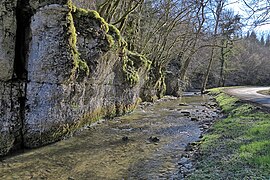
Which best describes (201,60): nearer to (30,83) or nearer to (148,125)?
(148,125)

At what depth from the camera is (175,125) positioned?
43.9 feet

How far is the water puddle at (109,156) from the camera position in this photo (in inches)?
260

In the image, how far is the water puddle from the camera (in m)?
6.61

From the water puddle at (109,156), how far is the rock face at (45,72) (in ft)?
2.39

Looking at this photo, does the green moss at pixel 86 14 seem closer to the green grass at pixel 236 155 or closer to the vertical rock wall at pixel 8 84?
the vertical rock wall at pixel 8 84

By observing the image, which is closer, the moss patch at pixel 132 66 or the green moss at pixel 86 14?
the green moss at pixel 86 14

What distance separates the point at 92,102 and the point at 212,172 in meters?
7.73

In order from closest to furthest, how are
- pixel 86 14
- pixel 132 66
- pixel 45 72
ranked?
pixel 45 72 → pixel 86 14 → pixel 132 66

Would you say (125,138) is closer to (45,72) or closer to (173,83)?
(45,72)

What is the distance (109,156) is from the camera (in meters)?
8.09

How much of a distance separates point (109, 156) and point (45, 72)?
3.56m

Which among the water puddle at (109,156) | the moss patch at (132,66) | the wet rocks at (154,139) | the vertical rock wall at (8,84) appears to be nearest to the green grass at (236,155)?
the water puddle at (109,156)

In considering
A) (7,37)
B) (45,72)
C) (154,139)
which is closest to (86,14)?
(45,72)

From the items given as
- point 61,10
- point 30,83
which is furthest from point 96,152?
point 61,10
